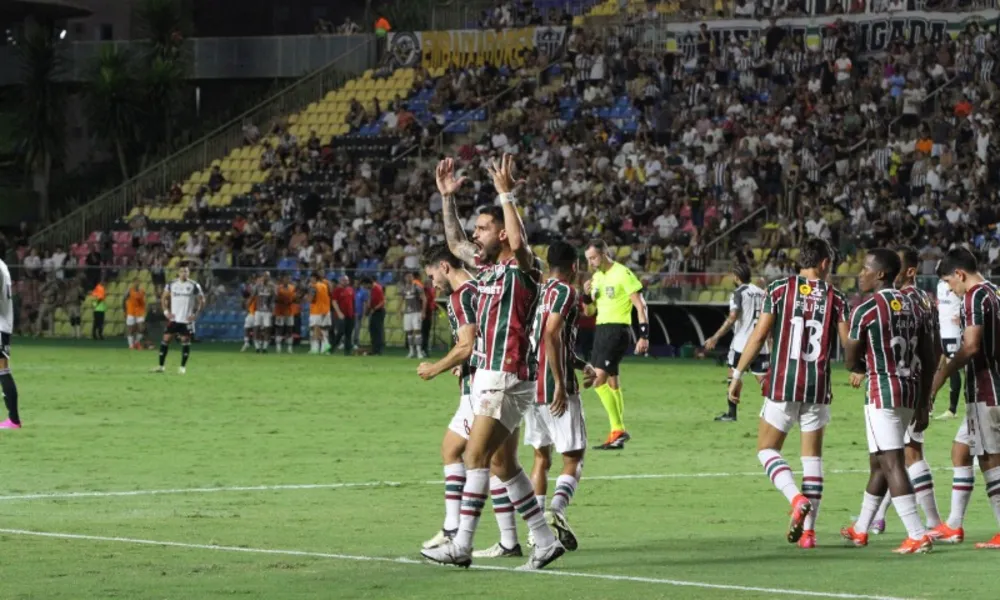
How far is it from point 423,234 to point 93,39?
26494 millimetres

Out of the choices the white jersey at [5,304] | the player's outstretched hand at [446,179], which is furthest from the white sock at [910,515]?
the white jersey at [5,304]

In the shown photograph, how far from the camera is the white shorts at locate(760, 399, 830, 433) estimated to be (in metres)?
12.8

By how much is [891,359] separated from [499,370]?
291cm

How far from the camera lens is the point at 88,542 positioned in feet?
40.9

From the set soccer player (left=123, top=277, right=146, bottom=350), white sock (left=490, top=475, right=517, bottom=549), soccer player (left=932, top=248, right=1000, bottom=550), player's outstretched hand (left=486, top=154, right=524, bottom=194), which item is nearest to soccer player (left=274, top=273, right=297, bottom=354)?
soccer player (left=123, top=277, right=146, bottom=350)

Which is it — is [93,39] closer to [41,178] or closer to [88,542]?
[41,178]

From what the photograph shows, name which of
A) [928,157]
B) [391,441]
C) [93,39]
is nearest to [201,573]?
[391,441]

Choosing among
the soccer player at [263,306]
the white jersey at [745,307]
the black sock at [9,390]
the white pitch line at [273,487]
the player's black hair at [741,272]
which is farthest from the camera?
the soccer player at [263,306]

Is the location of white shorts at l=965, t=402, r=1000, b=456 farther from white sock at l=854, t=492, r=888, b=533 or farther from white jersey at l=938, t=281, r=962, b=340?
white jersey at l=938, t=281, r=962, b=340

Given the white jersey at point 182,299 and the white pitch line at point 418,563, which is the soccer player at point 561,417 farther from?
the white jersey at point 182,299

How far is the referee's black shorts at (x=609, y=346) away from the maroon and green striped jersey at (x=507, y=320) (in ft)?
33.5

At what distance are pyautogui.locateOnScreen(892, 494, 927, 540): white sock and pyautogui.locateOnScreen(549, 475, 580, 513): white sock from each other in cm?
220

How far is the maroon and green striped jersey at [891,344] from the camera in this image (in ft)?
40.5

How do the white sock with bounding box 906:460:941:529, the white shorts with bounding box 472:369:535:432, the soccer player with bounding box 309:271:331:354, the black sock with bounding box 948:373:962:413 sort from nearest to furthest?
the white shorts with bounding box 472:369:535:432 < the white sock with bounding box 906:460:941:529 < the black sock with bounding box 948:373:962:413 < the soccer player with bounding box 309:271:331:354
